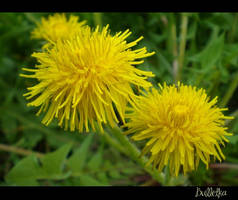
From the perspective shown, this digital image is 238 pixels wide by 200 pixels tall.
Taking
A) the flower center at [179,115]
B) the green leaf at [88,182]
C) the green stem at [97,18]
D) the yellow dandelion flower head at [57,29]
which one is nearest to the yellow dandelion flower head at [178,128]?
the flower center at [179,115]

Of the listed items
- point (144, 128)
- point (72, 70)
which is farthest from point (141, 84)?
point (72, 70)

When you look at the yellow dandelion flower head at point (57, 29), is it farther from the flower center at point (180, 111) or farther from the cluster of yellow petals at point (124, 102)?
the flower center at point (180, 111)

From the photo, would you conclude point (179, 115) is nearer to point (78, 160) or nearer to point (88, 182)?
point (88, 182)

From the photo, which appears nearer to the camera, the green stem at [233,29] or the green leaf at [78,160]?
the green leaf at [78,160]

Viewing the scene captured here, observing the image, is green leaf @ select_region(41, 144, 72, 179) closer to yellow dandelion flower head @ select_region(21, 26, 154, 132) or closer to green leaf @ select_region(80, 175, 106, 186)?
green leaf @ select_region(80, 175, 106, 186)

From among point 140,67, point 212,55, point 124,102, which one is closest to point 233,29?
point 212,55

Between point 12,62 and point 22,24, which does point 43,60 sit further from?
point 12,62

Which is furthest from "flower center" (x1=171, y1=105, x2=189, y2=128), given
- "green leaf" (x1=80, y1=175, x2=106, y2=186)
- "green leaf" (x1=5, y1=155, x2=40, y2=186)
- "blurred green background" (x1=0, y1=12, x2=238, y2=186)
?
"green leaf" (x1=5, y1=155, x2=40, y2=186)
